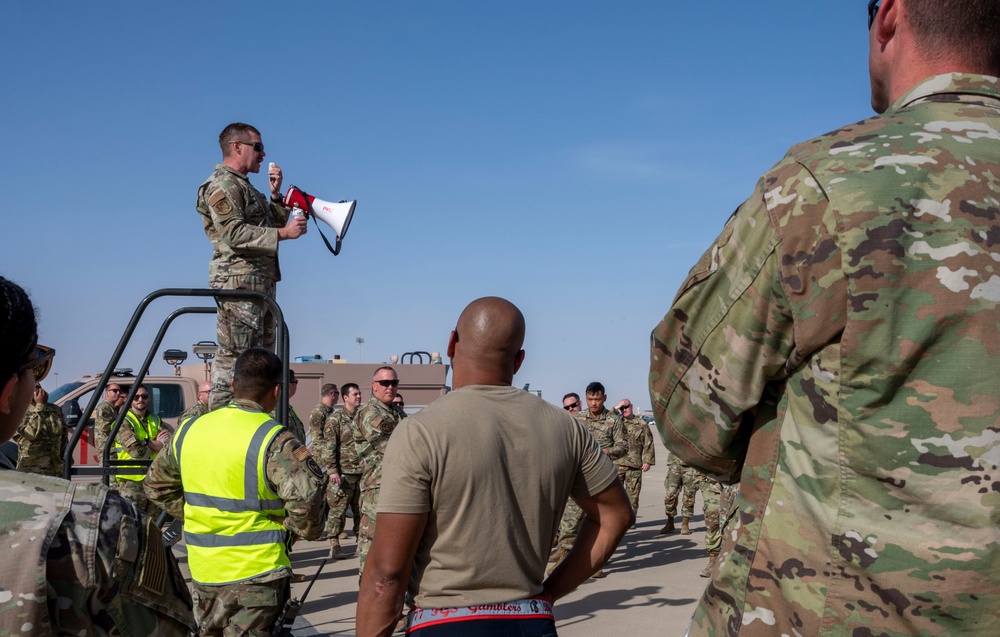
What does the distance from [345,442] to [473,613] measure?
34.9ft

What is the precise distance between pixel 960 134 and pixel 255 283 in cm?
445

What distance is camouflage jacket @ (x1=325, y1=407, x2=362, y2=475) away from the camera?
13102 millimetres

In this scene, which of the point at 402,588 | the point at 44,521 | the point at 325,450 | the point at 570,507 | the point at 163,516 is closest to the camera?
the point at 44,521

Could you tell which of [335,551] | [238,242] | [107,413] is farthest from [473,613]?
[335,551]

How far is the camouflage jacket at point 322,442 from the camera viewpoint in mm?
13172

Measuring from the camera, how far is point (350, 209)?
571 cm

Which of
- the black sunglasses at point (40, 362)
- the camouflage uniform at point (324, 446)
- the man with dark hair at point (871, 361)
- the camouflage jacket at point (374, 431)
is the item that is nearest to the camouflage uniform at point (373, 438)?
the camouflage jacket at point (374, 431)

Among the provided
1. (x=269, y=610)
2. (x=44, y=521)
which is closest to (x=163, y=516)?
(x=269, y=610)

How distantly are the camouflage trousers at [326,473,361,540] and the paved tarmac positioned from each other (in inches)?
17.0

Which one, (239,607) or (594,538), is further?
(239,607)

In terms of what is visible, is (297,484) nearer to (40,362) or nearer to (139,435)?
(40,362)

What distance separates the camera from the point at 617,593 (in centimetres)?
976

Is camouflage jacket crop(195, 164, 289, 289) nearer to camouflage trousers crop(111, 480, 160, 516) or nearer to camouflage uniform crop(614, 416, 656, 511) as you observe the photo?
camouflage trousers crop(111, 480, 160, 516)

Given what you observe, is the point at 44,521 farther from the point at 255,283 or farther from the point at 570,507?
the point at 570,507
